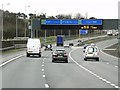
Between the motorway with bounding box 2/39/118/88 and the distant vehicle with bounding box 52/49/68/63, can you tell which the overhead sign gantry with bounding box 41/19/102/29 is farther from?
the motorway with bounding box 2/39/118/88

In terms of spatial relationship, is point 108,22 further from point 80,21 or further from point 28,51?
point 28,51

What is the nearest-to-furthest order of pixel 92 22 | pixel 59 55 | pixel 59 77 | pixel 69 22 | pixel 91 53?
pixel 59 77
pixel 59 55
pixel 91 53
pixel 92 22
pixel 69 22

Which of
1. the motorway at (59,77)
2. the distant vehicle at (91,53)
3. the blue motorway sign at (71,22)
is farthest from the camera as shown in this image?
the blue motorway sign at (71,22)

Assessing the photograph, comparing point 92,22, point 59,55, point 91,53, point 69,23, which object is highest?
point 92,22


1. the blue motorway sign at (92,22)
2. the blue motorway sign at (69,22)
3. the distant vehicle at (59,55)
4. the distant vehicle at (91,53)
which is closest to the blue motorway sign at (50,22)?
the blue motorway sign at (69,22)

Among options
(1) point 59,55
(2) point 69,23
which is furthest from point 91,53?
(2) point 69,23

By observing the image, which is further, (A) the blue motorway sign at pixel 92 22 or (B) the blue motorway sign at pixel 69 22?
(B) the blue motorway sign at pixel 69 22

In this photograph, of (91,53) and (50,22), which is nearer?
(91,53)

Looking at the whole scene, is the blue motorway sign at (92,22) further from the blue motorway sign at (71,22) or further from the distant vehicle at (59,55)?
the distant vehicle at (59,55)

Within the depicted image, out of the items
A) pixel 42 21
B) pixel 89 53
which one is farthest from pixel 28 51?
pixel 42 21

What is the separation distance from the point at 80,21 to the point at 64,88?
78126mm

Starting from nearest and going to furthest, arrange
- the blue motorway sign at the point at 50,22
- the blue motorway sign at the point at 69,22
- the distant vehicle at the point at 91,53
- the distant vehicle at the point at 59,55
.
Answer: the distant vehicle at the point at 59,55, the distant vehicle at the point at 91,53, the blue motorway sign at the point at 50,22, the blue motorway sign at the point at 69,22

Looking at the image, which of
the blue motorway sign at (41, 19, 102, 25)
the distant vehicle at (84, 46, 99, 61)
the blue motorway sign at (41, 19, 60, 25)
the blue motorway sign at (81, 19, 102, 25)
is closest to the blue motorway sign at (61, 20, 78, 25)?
the blue motorway sign at (41, 19, 102, 25)

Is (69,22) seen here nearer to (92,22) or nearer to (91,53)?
(92,22)
